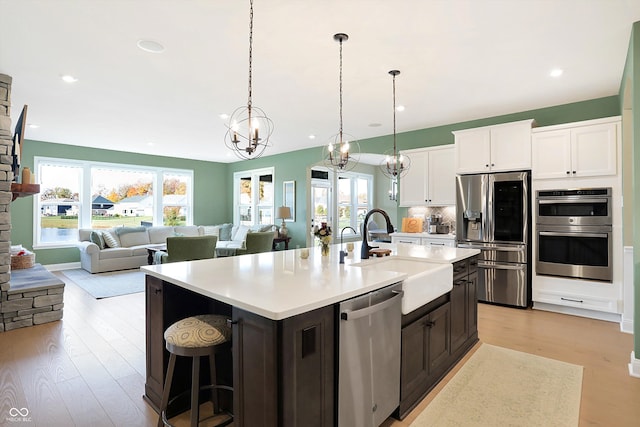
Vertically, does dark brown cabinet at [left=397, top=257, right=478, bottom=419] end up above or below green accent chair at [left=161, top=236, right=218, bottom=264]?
below

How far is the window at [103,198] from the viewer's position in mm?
7363

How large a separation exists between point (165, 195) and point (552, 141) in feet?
28.1

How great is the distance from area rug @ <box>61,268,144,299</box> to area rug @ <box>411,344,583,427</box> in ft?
16.1

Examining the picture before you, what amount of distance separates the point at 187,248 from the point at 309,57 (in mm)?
3000

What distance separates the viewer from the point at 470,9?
249 cm

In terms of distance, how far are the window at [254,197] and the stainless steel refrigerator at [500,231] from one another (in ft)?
17.8

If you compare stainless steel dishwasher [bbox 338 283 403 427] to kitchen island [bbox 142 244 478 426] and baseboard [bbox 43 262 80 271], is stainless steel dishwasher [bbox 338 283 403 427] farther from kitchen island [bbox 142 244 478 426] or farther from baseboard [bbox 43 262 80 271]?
baseboard [bbox 43 262 80 271]

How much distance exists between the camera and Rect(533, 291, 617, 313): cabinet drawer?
3.99m

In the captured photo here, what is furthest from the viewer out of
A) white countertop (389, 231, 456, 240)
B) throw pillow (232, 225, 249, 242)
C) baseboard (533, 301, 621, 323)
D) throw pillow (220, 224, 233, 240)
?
throw pillow (220, 224, 233, 240)

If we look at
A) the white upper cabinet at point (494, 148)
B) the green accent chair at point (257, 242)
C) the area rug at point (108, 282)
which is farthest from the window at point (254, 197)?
the white upper cabinet at point (494, 148)

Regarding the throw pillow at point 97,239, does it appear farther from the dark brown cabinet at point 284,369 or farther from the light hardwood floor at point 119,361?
the dark brown cabinet at point 284,369

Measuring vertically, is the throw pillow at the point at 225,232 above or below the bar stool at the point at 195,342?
above

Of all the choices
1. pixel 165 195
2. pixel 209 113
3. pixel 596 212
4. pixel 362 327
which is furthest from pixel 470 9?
pixel 165 195

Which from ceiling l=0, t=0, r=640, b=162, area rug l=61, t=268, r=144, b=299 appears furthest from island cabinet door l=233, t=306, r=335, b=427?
area rug l=61, t=268, r=144, b=299
